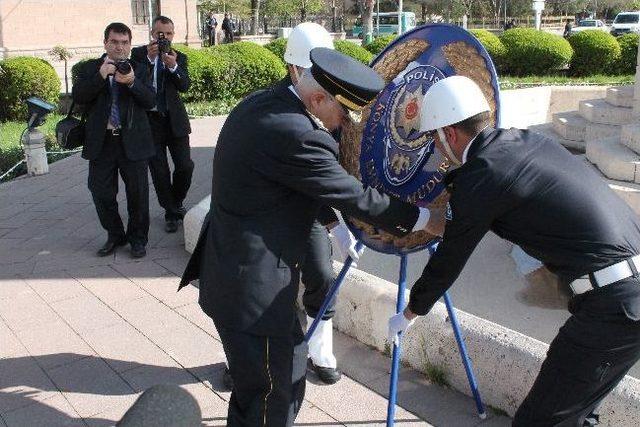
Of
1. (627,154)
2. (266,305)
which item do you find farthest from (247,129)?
(627,154)

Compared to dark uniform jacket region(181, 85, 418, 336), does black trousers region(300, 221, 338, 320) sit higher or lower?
lower

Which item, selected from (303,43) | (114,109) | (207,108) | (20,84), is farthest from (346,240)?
(20,84)

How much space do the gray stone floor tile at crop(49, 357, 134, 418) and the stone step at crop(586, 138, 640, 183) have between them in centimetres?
493

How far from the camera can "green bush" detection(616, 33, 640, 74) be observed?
19297 mm

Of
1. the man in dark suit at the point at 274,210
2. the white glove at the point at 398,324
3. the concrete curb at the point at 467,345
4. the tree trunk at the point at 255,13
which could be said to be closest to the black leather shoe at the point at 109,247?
the concrete curb at the point at 467,345

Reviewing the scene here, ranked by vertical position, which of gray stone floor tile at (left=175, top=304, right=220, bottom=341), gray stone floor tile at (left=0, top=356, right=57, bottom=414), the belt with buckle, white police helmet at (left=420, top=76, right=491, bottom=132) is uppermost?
white police helmet at (left=420, top=76, right=491, bottom=132)

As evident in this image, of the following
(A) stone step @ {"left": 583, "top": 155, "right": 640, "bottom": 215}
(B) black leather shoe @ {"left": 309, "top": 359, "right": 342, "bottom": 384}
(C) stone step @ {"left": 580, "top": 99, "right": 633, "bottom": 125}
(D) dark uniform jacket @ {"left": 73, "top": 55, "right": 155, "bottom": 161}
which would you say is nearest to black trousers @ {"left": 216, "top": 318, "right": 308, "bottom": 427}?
(B) black leather shoe @ {"left": 309, "top": 359, "right": 342, "bottom": 384}

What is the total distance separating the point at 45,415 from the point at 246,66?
12934 mm

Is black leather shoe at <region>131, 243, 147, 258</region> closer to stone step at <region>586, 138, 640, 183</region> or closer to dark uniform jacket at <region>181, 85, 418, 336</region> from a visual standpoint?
dark uniform jacket at <region>181, 85, 418, 336</region>

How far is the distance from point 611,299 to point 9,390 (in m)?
3.24

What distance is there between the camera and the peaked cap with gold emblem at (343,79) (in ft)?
7.93

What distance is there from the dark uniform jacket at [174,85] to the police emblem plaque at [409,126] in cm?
349

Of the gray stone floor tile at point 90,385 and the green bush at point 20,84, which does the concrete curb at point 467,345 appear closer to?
the gray stone floor tile at point 90,385

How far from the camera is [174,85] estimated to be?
648cm
